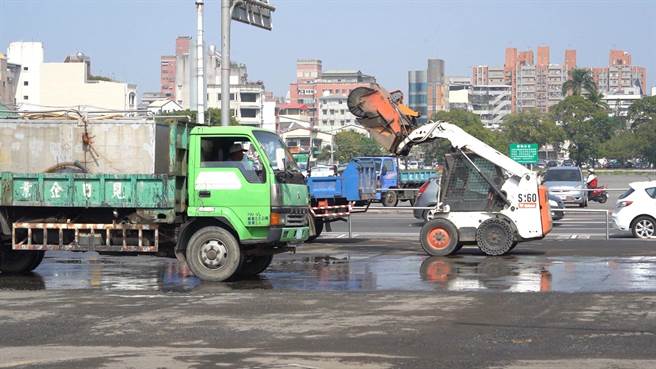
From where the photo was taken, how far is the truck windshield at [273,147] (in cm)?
1725

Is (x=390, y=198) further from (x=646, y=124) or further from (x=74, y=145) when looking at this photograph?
(x=646, y=124)

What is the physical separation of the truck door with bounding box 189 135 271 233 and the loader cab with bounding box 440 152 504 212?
5.78 metres

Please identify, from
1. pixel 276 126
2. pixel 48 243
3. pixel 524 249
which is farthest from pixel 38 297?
pixel 276 126

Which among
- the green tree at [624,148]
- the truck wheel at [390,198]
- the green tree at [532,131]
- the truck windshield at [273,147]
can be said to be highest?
the green tree at [532,131]

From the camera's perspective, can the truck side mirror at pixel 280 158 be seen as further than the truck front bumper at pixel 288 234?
Yes

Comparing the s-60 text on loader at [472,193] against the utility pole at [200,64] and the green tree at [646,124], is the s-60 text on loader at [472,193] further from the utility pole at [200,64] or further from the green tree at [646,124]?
the green tree at [646,124]

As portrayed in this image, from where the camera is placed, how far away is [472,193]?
21656 millimetres

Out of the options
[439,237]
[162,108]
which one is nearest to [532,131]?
[162,108]

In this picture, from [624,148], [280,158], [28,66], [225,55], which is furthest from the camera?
[624,148]

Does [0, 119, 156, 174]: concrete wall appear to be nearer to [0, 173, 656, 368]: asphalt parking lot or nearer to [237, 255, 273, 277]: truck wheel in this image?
[0, 173, 656, 368]: asphalt parking lot

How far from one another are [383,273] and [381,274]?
0.53 feet

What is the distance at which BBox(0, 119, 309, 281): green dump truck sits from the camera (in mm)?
17125

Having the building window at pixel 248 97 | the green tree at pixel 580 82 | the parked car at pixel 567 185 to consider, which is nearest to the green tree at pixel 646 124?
the green tree at pixel 580 82

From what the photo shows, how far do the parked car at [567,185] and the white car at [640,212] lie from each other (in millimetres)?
14123
